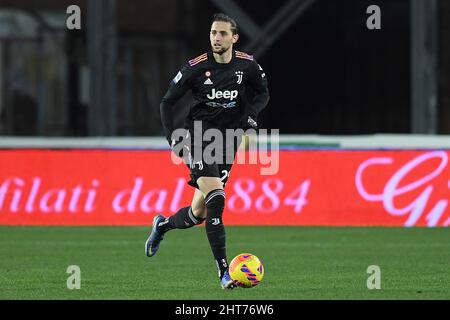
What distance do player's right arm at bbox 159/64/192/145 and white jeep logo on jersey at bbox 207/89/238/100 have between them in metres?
0.20

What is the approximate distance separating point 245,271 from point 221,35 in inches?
71.1

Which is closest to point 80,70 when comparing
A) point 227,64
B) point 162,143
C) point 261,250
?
point 162,143

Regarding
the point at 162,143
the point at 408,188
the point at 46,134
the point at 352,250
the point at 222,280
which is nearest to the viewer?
the point at 222,280

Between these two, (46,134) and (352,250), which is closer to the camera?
(352,250)

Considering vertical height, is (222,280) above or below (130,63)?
below

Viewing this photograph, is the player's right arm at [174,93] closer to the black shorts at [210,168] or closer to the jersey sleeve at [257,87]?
the black shorts at [210,168]

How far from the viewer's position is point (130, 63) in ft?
95.6

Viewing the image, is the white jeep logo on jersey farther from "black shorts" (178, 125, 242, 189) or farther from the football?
the football

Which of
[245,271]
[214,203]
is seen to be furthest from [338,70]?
[245,271]

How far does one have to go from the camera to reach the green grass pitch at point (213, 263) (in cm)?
983

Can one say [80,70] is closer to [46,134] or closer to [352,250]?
[46,134]

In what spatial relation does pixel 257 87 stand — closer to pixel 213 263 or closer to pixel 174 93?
pixel 174 93

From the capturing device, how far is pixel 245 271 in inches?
386
